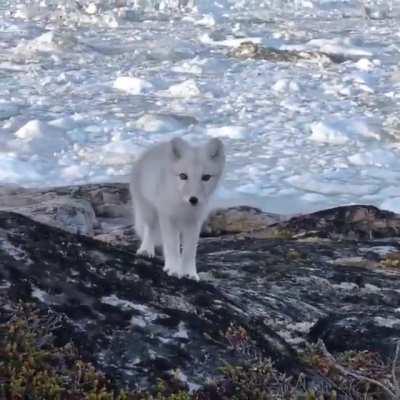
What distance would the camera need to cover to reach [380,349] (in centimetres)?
425

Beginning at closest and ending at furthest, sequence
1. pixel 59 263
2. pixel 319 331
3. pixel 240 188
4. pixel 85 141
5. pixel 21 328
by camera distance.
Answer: pixel 21 328 < pixel 59 263 < pixel 319 331 < pixel 240 188 < pixel 85 141

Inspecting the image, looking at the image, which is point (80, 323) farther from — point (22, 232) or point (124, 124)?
point (124, 124)

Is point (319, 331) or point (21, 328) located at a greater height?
point (21, 328)

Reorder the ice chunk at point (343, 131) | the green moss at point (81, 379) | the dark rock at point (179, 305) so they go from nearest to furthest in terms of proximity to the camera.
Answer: the green moss at point (81, 379), the dark rock at point (179, 305), the ice chunk at point (343, 131)

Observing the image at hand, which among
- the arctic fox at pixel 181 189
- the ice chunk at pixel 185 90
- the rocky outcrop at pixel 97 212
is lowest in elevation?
the ice chunk at pixel 185 90

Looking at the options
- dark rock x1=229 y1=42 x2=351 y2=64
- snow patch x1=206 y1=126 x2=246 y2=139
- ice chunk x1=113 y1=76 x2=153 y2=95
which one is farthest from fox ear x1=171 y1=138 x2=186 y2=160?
dark rock x1=229 y1=42 x2=351 y2=64

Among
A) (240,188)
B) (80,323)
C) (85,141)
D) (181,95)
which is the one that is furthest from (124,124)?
(80,323)

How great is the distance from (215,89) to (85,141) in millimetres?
5171

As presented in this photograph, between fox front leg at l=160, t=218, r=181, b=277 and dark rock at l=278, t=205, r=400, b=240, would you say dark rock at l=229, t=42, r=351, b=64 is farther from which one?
fox front leg at l=160, t=218, r=181, b=277

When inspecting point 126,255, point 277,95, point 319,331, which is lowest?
point 277,95

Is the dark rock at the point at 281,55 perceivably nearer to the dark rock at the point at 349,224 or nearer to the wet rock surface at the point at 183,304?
the dark rock at the point at 349,224

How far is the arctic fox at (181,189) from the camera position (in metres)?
4.98

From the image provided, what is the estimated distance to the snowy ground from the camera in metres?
15.0

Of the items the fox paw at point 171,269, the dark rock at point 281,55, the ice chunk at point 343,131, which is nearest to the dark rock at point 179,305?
the fox paw at point 171,269
